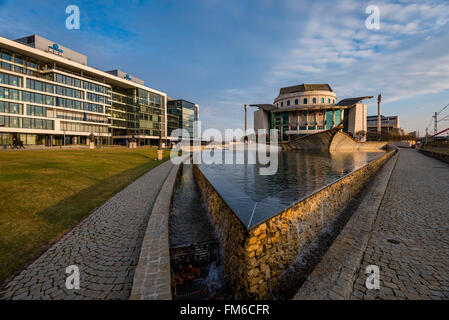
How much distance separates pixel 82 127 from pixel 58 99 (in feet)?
29.2

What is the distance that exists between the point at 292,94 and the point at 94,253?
7686cm

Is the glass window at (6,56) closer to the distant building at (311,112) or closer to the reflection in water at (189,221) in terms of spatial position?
the reflection in water at (189,221)

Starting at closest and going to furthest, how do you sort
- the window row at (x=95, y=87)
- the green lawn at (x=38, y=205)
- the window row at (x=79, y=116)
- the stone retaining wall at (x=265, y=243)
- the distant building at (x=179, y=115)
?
the stone retaining wall at (x=265, y=243), the green lawn at (x=38, y=205), the window row at (x=79, y=116), the window row at (x=95, y=87), the distant building at (x=179, y=115)

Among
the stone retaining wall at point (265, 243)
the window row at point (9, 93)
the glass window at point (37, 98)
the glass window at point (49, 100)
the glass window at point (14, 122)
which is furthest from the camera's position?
the glass window at point (49, 100)

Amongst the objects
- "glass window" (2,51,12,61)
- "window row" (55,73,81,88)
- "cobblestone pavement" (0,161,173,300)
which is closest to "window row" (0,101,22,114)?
"glass window" (2,51,12,61)

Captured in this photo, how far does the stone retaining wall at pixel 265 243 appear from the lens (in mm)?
4008

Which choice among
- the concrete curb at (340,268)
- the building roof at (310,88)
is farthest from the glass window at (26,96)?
the building roof at (310,88)

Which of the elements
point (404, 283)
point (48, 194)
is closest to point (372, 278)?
point (404, 283)

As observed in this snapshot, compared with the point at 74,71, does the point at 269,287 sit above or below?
below

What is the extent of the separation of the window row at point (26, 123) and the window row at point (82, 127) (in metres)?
3.16

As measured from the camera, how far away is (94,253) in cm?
493

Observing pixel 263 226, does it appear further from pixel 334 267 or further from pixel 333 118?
pixel 333 118

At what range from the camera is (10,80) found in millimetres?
44125

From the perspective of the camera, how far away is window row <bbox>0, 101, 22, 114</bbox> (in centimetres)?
4274
